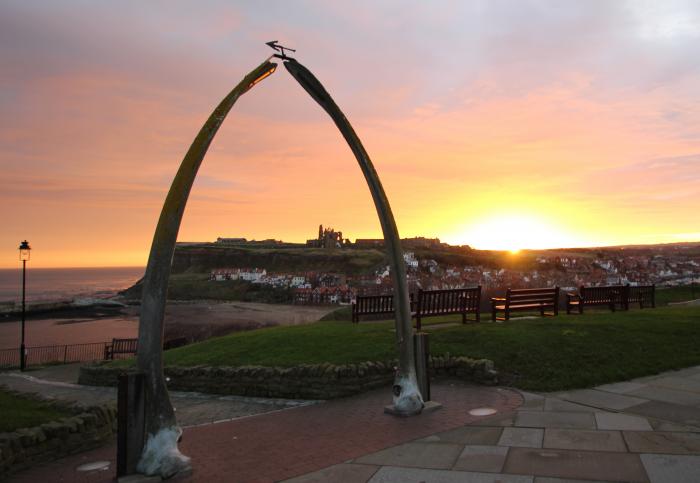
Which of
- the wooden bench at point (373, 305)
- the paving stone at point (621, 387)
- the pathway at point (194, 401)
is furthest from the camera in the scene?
the wooden bench at point (373, 305)

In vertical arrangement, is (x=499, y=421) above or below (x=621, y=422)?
below

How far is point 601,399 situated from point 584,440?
7.05 ft

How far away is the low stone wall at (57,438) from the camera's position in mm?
6238

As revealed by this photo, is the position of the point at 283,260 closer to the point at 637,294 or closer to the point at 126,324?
the point at 126,324

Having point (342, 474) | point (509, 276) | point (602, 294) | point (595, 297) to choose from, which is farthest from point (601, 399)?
point (509, 276)

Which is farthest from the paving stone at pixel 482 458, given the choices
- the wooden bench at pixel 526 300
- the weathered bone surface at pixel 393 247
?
the wooden bench at pixel 526 300

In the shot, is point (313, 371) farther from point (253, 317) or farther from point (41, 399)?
point (253, 317)

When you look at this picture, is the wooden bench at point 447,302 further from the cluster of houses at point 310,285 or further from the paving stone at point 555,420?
the cluster of houses at point 310,285

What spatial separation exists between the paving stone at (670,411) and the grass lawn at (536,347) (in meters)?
1.50

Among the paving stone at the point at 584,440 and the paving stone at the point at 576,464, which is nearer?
the paving stone at the point at 576,464

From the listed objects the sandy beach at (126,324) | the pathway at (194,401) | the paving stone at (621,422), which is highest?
the paving stone at (621,422)

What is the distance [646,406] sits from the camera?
22.3ft

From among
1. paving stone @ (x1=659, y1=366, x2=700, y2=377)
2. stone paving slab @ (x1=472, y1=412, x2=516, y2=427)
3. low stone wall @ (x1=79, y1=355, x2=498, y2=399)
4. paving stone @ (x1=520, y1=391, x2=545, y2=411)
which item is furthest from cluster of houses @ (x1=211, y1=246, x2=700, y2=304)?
stone paving slab @ (x1=472, y1=412, x2=516, y2=427)

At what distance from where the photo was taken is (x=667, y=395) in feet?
24.1
